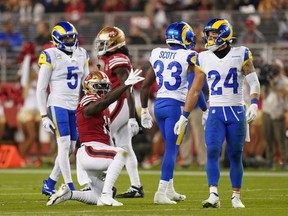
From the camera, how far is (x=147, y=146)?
18469mm

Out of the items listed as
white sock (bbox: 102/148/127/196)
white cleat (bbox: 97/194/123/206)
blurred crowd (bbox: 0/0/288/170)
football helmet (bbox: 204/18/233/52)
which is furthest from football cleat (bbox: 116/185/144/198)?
blurred crowd (bbox: 0/0/288/170)

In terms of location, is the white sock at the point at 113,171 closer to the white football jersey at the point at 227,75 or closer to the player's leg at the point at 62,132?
the white football jersey at the point at 227,75

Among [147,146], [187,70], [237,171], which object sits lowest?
[147,146]

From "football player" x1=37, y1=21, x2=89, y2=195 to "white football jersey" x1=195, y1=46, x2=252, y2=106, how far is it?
2051 millimetres

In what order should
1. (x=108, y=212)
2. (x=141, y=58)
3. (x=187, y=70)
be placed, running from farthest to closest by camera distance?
(x=141, y=58)
(x=187, y=70)
(x=108, y=212)

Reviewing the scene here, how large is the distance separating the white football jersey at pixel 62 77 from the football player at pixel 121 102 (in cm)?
37

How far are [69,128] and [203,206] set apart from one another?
2206mm

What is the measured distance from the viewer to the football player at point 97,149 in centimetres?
976

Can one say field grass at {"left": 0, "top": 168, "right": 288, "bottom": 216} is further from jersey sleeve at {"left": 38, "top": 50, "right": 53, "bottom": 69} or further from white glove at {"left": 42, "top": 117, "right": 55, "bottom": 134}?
jersey sleeve at {"left": 38, "top": 50, "right": 53, "bottom": 69}

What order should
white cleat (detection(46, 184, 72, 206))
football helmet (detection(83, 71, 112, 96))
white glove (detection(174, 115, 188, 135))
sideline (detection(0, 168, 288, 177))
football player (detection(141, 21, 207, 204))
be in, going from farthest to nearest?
sideline (detection(0, 168, 288, 177)) < football player (detection(141, 21, 207, 204)) < football helmet (detection(83, 71, 112, 96)) < white glove (detection(174, 115, 188, 135)) < white cleat (detection(46, 184, 72, 206))

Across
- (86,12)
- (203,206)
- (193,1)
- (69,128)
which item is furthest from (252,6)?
(203,206)

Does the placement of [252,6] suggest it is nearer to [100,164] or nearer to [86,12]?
[86,12]

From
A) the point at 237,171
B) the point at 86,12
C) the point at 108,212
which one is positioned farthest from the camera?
the point at 86,12

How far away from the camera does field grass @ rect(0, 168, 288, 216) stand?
9305 mm
